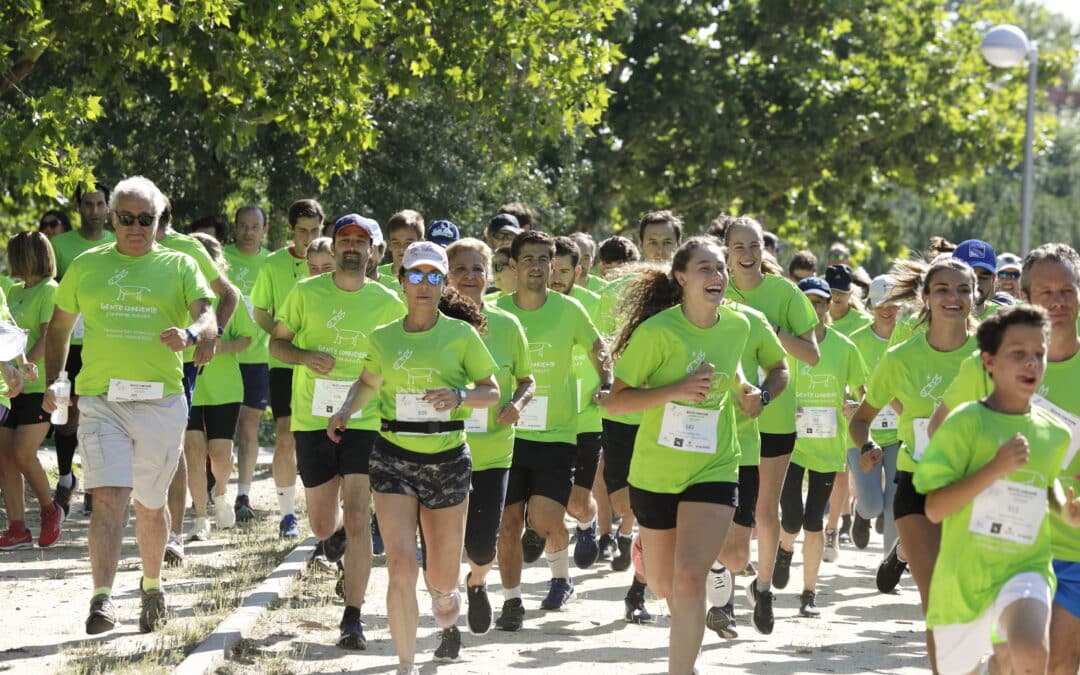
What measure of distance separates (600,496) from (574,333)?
11.0ft

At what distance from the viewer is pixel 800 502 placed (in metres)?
10.8

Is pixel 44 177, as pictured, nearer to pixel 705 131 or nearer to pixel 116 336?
pixel 116 336

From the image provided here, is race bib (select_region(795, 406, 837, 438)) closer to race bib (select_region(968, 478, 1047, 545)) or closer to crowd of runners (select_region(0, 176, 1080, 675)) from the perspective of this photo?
crowd of runners (select_region(0, 176, 1080, 675))

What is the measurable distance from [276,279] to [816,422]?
3533mm

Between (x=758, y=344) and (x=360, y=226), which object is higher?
(x=360, y=226)

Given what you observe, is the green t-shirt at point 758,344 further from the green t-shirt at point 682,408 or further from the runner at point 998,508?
the runner at point 998,508

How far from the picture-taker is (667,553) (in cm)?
759

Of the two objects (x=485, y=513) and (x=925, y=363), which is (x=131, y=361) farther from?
(x=925, y=363)

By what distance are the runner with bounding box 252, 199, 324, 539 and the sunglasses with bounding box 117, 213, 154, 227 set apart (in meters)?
2.49

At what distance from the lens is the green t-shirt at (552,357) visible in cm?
953

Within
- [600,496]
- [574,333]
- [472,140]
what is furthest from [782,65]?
[574,333]

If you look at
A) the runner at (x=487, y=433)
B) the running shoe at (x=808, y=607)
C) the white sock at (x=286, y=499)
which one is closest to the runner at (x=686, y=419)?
the runner at (x=487, y=433)

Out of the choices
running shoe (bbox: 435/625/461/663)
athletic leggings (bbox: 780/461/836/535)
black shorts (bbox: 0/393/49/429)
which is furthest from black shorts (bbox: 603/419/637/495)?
black shorts (bbox: 0/393/49/429)

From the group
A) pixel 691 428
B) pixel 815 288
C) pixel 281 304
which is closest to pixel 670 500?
pixel 691 428
